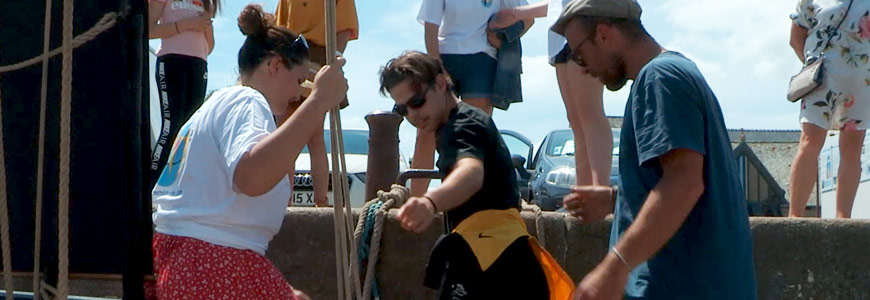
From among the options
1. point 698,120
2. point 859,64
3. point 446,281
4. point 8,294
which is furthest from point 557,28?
point 859,64

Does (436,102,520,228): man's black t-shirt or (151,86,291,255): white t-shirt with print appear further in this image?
(436,102,520,228): man's black t-shirt

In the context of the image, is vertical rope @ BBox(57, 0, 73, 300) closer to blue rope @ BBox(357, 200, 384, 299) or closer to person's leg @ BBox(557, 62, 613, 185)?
blue rope @ BBox(357, 200, 384, 299)

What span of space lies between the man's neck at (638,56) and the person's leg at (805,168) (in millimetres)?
2988

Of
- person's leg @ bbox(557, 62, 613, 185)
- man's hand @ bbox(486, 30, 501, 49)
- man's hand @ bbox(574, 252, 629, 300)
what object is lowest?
man's hand @ bbox(574, 252, 629, 300)

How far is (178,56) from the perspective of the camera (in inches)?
240

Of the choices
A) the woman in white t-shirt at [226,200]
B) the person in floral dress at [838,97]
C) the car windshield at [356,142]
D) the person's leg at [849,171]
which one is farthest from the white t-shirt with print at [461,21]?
the car windshield at [356,142]

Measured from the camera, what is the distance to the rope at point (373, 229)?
15.9 ft

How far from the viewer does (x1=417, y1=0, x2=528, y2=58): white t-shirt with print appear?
20.1 feet

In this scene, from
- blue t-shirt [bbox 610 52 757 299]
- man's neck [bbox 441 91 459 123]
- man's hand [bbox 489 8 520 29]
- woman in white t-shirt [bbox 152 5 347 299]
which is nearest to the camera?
blue t-shirt [bbox 610 52 757 299]

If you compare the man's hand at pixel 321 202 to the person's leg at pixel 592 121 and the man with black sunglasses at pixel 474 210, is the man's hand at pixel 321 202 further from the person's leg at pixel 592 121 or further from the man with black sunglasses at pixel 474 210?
the man with black sunglasses at pixel 474 210

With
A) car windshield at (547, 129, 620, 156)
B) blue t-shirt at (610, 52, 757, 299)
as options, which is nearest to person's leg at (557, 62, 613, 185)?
blue t-shirt at (610, 52, 757, 299)

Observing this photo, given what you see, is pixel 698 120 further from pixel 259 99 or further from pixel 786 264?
pixel 786 264

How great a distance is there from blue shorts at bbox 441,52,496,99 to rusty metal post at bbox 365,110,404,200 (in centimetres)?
38

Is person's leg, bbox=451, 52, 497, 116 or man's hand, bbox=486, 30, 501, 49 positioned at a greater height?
man's hand, bbox=486, 30, 501, 49
